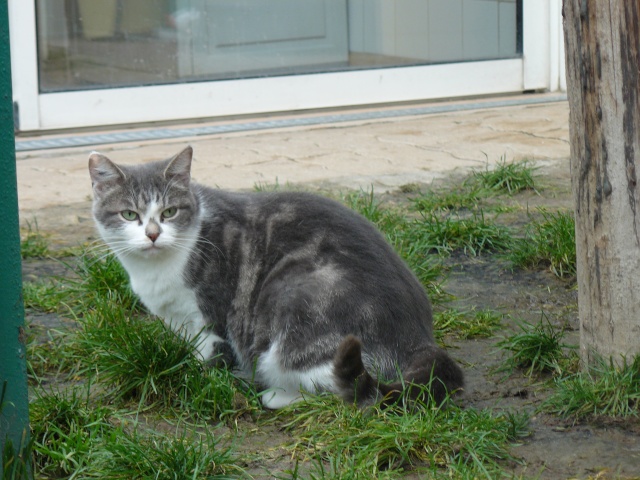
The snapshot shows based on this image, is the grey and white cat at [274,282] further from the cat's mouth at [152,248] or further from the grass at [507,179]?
the grass at [507,179]

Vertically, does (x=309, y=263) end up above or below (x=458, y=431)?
above

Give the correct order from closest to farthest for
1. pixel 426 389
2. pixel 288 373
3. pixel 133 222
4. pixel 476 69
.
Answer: pixel 426 389 → pixel 288 373 → pixel 133 222 → pixel 476 69

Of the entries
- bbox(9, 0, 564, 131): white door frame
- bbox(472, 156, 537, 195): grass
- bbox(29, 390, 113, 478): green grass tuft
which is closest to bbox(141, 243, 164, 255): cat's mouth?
bbox(29, 390, 113, 478): green grass tuft

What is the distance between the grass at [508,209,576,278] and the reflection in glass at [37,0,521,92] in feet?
11.6

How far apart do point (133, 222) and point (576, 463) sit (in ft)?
5.63

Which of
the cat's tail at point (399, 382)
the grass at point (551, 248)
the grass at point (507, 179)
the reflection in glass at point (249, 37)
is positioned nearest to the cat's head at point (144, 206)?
the cat's tail at point (399, 382)

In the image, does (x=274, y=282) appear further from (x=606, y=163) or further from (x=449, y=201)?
(x=449, y=201)

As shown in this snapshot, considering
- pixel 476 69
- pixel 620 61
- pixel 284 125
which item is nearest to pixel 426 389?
pixel 620 61

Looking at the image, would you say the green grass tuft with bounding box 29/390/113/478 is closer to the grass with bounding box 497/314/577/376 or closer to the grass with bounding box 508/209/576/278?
the grass with bounding box 497/314/577/376

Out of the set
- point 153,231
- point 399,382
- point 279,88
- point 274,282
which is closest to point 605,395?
point 399,382

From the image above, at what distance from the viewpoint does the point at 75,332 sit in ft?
11.2

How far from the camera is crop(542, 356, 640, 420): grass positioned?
8.86ft

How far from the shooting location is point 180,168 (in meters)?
3.45

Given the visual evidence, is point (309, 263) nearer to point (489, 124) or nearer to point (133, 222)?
point (133, 222)
